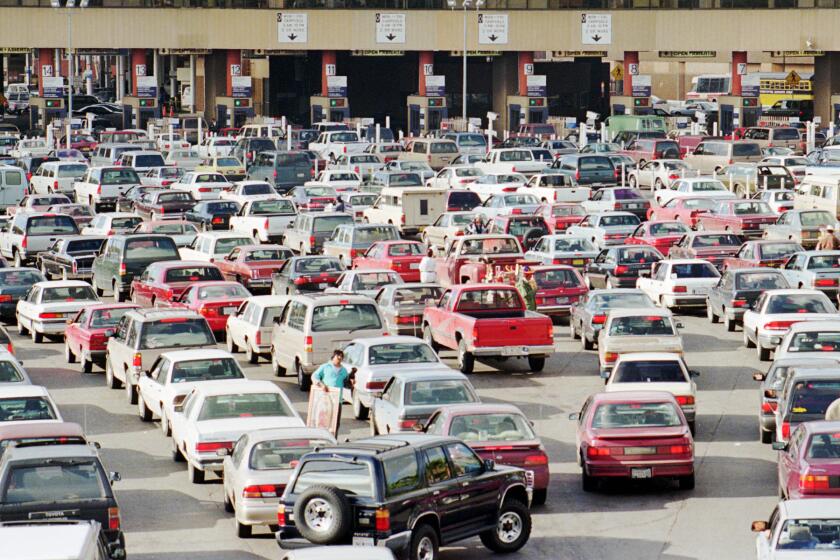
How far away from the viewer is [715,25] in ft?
324

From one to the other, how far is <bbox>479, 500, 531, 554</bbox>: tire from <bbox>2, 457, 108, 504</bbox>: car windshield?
164 inches

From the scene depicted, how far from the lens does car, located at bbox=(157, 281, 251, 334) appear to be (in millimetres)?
35812

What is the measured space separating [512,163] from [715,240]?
24041 millimetres

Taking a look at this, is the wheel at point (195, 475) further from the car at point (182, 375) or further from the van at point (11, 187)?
the van at point (11, 187)

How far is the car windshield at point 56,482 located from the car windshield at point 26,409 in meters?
4.69

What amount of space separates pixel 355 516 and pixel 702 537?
180 inches

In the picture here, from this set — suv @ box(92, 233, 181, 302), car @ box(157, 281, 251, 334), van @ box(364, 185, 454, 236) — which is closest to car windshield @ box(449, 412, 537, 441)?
car @ box(157, 281, 251, 334)

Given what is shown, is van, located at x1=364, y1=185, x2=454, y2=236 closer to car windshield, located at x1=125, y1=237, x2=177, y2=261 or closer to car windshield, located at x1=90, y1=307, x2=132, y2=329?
car windshield, located at x1=125, y1=237, x2=177, y2=261

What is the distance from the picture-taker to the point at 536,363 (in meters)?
32.7

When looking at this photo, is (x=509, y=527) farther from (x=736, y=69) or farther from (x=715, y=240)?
(x=736, y=69)

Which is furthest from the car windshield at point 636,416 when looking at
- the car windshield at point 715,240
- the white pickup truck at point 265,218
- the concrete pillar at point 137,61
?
the concrete pillar at point 137,61

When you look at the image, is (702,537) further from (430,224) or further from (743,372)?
(430,224)

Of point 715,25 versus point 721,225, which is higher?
point 715,25

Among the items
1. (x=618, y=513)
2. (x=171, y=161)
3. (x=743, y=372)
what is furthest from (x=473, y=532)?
(x=171, y=161)
